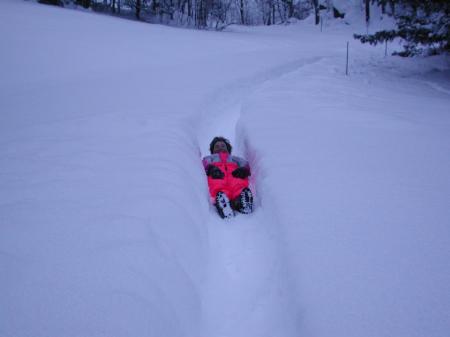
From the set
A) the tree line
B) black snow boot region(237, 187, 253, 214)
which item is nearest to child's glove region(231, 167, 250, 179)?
black snow boot region(237, 187, 253, 214)

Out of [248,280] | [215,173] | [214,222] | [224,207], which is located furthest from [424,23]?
[248,280]

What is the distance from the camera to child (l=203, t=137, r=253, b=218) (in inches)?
116

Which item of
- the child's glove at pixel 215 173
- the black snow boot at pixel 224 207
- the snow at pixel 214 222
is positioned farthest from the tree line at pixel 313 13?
the black snow boot at pixel 224 207

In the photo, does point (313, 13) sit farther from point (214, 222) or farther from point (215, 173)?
point (214, 222)

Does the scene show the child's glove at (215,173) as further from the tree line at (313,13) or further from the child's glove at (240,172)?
the tree line at (313,13)

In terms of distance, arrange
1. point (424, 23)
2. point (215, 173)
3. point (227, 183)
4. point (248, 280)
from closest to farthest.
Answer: point (248, 280)
point (227, 183)
point (215, 173)
point (424, 23)

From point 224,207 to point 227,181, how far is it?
1.38ft

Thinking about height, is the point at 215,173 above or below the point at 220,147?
below

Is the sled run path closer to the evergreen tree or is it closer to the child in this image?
the child

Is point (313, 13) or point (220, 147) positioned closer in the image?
point (220, 147)

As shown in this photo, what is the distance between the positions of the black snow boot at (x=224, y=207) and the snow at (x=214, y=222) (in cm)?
8

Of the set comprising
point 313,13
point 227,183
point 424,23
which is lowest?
point 227,183

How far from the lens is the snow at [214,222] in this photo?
153 cm

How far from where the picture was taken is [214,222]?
2.85 metres
